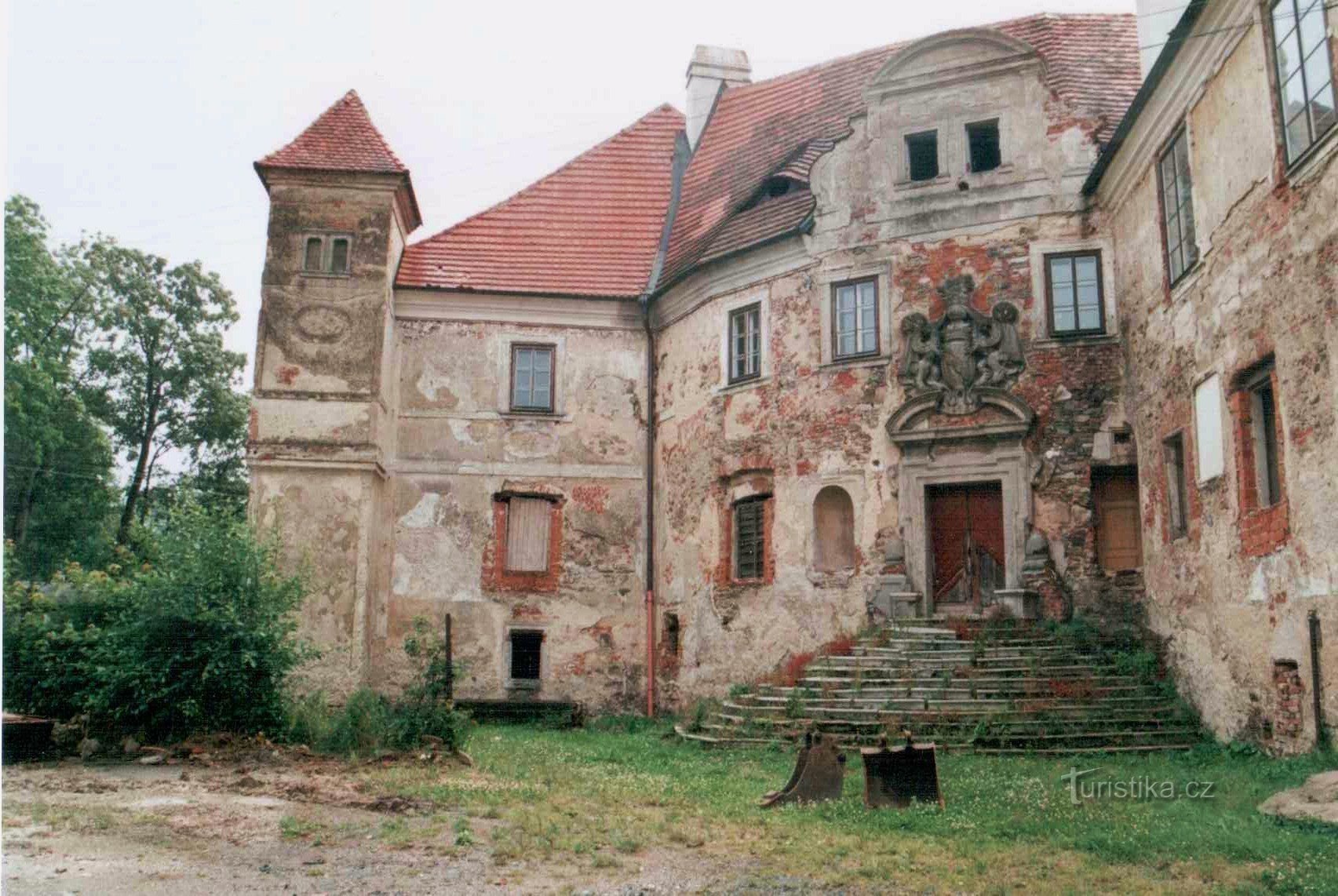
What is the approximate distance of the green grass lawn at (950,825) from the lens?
6973mm

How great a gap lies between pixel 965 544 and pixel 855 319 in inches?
143

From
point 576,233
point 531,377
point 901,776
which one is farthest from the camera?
point 576,233

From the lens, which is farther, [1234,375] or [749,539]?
[749,539]

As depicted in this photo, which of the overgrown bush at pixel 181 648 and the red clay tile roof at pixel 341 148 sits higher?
the red clay tile roof at pixel 341 148

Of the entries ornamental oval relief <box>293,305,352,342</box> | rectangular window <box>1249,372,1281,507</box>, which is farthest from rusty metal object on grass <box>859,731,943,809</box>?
ornamental oval relief <box>293,305,352,342</box>

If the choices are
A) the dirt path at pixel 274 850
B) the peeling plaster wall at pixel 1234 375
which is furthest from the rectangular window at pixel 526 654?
the peeling plaster wall at pixel 1234 375

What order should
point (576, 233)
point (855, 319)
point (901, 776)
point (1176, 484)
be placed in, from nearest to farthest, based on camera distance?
point (901, 776), point (1176, 484), point (855, 319), point (576, 233)

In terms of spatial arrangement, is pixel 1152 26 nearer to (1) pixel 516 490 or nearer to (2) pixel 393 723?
(1) pixel 516 490

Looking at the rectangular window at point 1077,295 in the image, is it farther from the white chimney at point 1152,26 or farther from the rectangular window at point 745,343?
the rectangular window at point 745,343

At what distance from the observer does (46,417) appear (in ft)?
71.5

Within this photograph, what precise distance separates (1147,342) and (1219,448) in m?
2.79

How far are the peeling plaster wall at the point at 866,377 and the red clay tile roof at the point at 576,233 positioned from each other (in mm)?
3054

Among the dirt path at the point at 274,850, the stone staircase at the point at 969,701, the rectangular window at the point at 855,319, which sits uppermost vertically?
the rectangular window at the point at 855,319

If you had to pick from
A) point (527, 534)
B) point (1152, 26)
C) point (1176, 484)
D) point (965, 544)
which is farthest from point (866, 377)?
point (527, 534)
